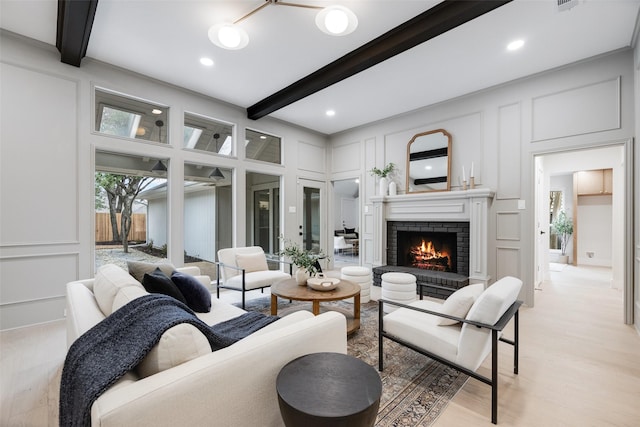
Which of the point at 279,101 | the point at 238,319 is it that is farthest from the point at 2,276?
the point at 279,101

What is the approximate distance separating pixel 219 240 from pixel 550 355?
4.52 metres

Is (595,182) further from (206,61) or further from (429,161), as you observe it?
(206,61)

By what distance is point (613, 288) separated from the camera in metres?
4.55

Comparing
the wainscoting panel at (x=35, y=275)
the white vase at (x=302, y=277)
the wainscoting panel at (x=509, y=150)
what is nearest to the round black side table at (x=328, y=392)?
the white vase at (x=302, y=277)

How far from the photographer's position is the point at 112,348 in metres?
1.05

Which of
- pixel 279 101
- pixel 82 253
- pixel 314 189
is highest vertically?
pixel 279 101

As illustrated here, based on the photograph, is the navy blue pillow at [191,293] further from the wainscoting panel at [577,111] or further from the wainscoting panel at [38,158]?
the wainscoting panel at [577,111]

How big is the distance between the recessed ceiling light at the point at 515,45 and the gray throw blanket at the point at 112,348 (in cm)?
396

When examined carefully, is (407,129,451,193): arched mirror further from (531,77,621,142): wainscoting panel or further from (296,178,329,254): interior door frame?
(296,178,329,254): interior door frame

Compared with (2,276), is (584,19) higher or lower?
higher

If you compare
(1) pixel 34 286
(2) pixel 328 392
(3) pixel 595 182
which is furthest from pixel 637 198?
(1) pixel 34 286

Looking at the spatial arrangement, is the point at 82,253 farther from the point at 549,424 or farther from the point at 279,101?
the point at 549,424

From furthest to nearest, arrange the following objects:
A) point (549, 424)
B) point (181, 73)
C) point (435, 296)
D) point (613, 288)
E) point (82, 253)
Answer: point (613, 288), point (435, 296), point (181, 73), point (82, 253), point (549, 424)

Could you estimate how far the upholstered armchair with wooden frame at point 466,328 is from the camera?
5.52 ft
